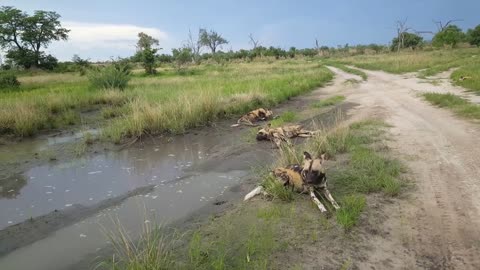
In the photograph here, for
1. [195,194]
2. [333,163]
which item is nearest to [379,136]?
[333,163]

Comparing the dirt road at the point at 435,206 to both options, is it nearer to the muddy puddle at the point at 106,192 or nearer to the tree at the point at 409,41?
the muddy puddle at the point at 106,192

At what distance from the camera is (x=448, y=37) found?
52406 mm

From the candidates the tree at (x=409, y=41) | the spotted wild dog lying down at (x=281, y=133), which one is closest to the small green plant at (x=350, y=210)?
the spotted wild dog lying down at (x=281, y=133)

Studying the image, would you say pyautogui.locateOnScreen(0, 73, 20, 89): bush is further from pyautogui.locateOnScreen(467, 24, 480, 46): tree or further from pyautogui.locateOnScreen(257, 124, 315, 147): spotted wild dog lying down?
pyautogui.locateOnScreen(467, 24, 480, 46): tree

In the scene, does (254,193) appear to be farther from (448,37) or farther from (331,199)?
(448,37)

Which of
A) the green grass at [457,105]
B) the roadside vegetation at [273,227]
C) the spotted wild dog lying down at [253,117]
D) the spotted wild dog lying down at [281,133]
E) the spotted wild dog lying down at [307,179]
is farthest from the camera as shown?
the spotted wild dog lying down at [253,117]

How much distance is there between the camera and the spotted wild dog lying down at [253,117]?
11.5 meters

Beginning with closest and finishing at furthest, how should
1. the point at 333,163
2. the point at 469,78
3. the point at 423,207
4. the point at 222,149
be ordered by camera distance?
the point at 423,207 → the point at 333,163 → the point at 222,149 → the point at 469,78

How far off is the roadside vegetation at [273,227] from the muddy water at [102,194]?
0.73m

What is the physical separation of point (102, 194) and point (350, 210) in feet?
12.7

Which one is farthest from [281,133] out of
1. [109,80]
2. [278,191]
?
[109,80]

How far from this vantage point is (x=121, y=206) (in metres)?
5.66

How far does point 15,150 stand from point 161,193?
5150mm

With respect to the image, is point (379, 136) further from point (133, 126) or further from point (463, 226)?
point (133, 126)
